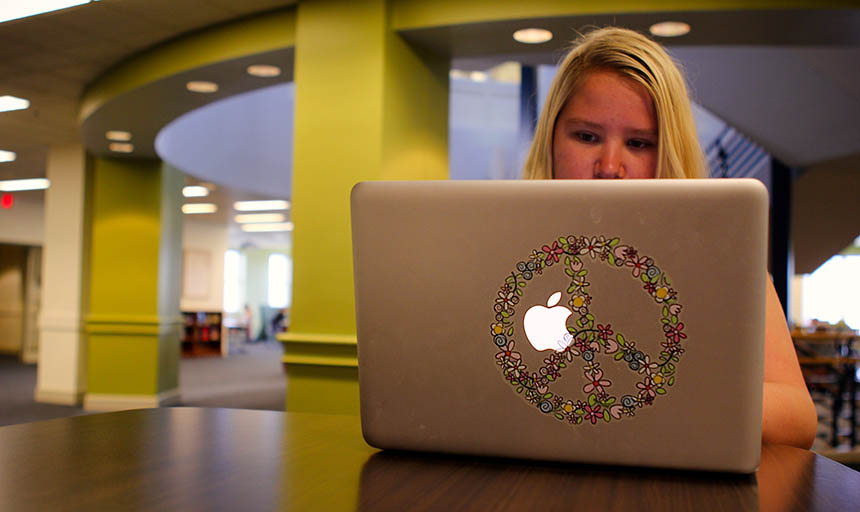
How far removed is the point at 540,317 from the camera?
692 millimetres

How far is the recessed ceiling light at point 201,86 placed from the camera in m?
4.62

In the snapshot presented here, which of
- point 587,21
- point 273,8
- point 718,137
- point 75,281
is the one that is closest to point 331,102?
point 273,8

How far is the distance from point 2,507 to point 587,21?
134 inches

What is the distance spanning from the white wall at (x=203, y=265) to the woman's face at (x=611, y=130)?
14244 mm

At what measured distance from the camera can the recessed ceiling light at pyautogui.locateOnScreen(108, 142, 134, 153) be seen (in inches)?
261

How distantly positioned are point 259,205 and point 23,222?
428 centimetres

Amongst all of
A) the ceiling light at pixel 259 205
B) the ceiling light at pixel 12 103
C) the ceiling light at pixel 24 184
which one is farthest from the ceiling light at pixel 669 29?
the ceiling light at pixel 24 184

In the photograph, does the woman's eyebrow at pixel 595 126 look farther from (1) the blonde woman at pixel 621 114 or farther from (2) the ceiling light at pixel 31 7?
(2) the ceiling light at pixel 31 7

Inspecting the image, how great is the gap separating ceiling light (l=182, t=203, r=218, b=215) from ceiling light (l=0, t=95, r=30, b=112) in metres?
5.88

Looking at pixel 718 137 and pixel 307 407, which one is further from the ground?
pixel 718 137

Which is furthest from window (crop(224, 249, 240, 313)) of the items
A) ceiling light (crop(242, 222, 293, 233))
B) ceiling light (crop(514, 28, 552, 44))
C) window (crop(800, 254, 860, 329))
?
ceiling light (crop(514, 28, 552, 44))

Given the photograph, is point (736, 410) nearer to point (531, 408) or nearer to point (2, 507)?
point (531, 408)

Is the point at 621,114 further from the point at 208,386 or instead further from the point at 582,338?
the point at 208,386

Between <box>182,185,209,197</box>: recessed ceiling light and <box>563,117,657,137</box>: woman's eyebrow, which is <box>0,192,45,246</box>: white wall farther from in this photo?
<box>563,117,657,137</box>: woman's eyebrow
